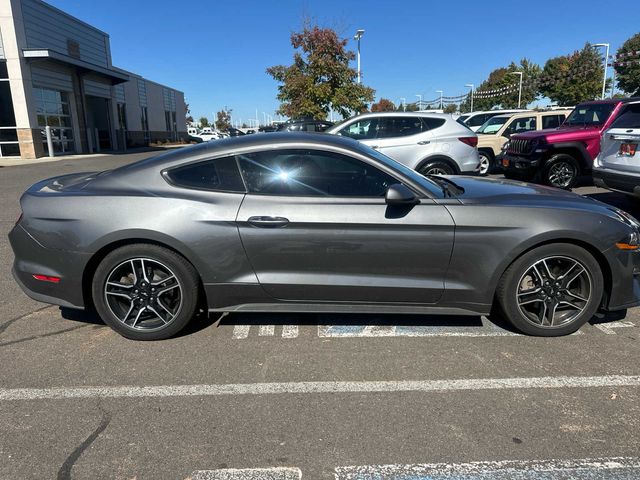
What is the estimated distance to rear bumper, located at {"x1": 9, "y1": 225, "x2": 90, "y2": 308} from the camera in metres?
3.41

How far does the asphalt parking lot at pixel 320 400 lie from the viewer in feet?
7.57

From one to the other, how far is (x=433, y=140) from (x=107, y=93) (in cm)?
3019

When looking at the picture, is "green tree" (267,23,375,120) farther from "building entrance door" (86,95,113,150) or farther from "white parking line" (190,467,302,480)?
"white parking line" (190,467,302,480)

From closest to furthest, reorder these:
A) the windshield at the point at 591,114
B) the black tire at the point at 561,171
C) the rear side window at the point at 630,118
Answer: the rear side window at the point at 630,118 < the black tire at the point at 561,171 < the windshield at the point at 591,114

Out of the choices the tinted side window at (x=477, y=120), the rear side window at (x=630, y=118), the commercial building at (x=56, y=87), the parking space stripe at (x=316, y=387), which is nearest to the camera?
the parking space stripe at (x=316, y=387)

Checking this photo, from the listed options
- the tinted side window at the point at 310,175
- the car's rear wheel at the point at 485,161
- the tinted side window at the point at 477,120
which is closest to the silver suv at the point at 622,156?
the tinted side window at the point at 310,175

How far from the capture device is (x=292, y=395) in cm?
287

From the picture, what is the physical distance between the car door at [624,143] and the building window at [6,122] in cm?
2515

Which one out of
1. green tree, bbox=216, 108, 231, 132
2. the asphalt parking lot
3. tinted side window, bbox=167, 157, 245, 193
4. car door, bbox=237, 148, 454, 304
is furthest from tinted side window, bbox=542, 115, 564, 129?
green tree, bbox=216, 108, 231, 132

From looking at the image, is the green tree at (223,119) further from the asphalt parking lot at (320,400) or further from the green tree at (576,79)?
the asphalt parking lot at (320,400)

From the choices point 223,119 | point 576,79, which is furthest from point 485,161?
point 223,119

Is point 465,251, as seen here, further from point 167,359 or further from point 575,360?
point 167,359

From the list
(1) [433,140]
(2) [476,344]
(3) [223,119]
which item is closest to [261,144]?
(2) [476,344]

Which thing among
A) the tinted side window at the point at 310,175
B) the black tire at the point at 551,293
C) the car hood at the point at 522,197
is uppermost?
the tinted side window at the point at 310,175
